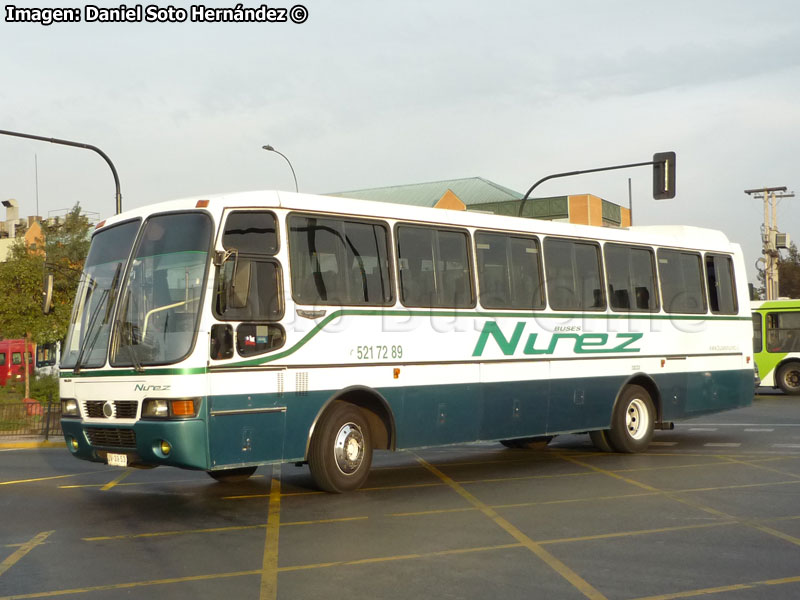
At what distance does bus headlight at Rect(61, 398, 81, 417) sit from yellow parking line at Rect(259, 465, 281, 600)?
2.26 meters

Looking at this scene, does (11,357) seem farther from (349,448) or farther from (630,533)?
(630,533)

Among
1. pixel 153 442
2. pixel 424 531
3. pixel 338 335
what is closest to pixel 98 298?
pixel 153 442

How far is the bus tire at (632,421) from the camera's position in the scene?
14.8 metres

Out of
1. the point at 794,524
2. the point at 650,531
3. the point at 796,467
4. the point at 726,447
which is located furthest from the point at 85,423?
the point at 726,447

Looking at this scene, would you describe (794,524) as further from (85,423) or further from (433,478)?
(85,423)

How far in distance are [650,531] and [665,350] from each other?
730 cm

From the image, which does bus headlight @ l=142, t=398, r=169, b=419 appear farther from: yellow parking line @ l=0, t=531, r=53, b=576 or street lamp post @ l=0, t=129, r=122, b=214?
street lamp post @ l=0, t=129, r=122, b=214

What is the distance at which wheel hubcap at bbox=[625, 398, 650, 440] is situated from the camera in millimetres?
15164

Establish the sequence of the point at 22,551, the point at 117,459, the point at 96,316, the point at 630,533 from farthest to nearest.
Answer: the point at 96,316 < the point at 117,459 < the point at 630,533 < the point at 22,551

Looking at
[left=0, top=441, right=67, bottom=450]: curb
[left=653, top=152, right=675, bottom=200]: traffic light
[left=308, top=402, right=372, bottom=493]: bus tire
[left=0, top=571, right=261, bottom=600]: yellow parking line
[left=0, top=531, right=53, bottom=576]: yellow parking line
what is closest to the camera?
[left=0, top=571, right=261, bottom=600]: yellow parking line

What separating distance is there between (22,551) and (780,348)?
2757 centimetres

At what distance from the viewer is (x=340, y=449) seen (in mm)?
11047

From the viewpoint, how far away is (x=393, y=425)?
11.5 meters

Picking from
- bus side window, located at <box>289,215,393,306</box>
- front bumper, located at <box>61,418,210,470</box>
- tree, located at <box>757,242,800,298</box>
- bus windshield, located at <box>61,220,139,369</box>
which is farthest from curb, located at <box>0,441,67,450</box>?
tree, located at <box>757,242,800,298</box>
